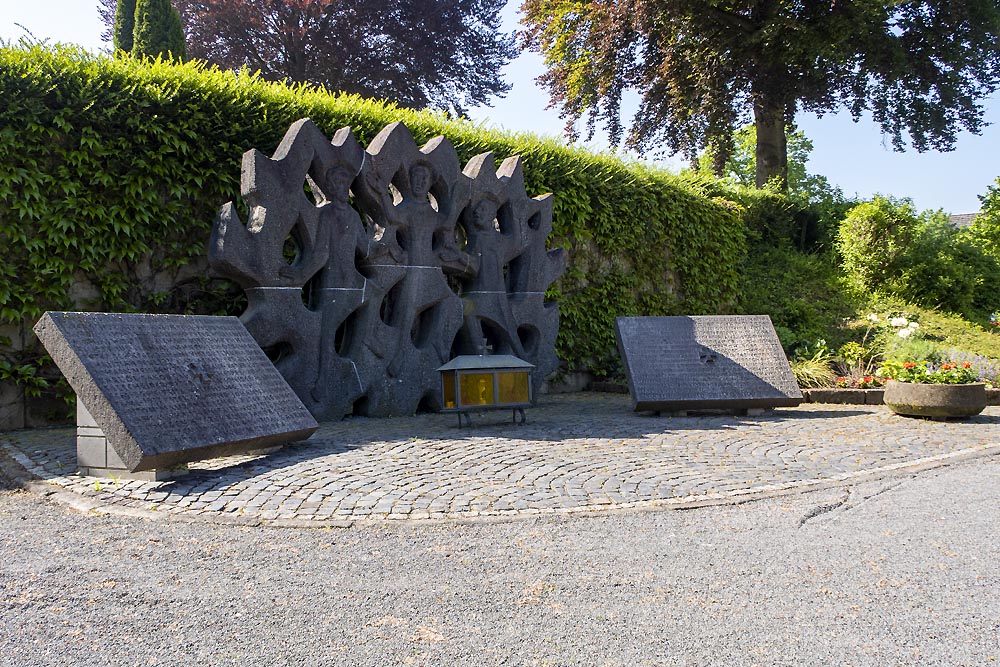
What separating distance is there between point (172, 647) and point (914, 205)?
1682 cm

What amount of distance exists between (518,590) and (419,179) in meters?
5.99

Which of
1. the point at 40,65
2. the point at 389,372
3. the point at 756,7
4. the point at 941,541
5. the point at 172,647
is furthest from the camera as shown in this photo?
the point at 756,7

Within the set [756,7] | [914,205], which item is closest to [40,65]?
[756,7]

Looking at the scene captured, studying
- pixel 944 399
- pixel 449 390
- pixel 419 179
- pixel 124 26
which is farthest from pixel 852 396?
pixel 124 26

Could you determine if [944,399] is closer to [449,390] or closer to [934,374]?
[934,374]

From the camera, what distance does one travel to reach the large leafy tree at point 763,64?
16078mm

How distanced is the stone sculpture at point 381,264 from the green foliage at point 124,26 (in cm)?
1106

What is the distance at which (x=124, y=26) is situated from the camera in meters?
16.5

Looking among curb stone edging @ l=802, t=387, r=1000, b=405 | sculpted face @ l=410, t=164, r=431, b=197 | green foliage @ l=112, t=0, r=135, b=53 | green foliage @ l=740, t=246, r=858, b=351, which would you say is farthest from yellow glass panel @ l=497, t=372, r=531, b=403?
green foliage @ l=112, t=0, r=135, b=53

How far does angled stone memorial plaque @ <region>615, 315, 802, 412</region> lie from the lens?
26.7 feet

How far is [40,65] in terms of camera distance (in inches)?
268

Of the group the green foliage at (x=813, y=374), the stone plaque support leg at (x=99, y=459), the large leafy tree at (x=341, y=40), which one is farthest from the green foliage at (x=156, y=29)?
the green foliage at (x=813, y=374)

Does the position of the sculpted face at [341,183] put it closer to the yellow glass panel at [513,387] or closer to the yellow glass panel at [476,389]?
the yellow glass panel at [476,389]

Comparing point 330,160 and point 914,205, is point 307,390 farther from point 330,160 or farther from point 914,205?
point 914,205
